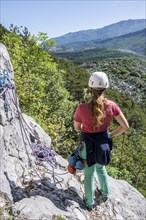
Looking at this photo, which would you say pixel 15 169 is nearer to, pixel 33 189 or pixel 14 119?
pixel 33 189

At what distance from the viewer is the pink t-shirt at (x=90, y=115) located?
6395mm

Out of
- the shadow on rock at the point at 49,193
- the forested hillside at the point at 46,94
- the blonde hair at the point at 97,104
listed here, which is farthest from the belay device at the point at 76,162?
the forested hillside at the point at 46,94

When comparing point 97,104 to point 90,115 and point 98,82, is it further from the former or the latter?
point 98,82

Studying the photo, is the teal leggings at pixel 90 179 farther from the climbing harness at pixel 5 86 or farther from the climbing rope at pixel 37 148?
the climbing harness at pixel 5 86

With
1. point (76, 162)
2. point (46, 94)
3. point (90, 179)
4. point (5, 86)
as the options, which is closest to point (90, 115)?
point (76, 162)

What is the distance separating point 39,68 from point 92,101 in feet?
73.2

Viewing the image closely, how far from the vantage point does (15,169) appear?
7117 millimetres

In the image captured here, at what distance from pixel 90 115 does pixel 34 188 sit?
2.07 metres

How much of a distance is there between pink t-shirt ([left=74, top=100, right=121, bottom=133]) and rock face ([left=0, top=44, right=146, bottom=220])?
161 cm

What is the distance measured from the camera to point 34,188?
711 centimetres

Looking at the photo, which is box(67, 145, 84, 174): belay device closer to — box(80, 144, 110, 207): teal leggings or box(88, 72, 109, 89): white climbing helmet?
box(80, 144, 110, 207): teal leggings

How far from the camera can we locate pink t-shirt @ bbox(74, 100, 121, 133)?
6395mm

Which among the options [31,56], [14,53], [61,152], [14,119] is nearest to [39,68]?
[31,56]

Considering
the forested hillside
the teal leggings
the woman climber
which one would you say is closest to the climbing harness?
the woman climber
